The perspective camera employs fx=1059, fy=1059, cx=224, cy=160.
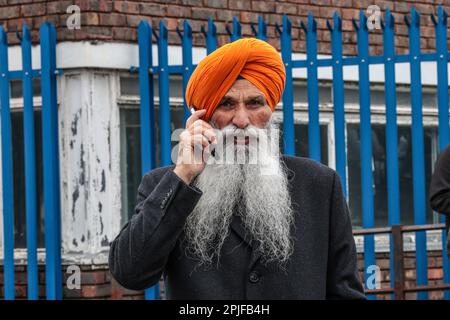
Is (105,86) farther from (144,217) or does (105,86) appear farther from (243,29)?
(144,217)

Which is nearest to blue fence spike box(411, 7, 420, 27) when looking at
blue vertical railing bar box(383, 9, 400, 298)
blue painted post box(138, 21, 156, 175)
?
blue vertical railing bar box(383, 9, 400, 298)

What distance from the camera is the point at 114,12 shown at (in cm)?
727

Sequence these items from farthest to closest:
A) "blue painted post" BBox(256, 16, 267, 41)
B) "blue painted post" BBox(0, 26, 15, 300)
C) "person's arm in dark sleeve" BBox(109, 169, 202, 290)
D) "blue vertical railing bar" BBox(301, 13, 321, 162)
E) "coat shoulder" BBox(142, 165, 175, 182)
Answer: "blue painted post" BBox(0, 26, 15, 300), "blue painted post" BBox(256, 16, 267, 41), "blue vertical railing bar" BBox(301, 13, 321, 162), "coat shoulder" BBox(142, 165, 175, 182), "person's arm in dark sleeve" BBox(109, 169, 202, 290)

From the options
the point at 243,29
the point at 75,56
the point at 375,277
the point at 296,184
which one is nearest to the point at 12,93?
the point at 75,56

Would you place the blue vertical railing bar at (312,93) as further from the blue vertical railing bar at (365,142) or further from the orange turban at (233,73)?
the orange turban at (233,73)

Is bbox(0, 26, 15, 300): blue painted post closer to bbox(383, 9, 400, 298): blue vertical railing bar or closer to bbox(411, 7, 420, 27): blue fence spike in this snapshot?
bbox(383, 9, 400, 298): blue vertical railing bar

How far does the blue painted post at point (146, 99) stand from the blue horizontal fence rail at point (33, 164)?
581mm

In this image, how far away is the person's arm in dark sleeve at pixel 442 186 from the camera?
580 centimetres

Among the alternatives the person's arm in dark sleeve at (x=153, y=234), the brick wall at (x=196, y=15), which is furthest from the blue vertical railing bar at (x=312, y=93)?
A: the person's arm in dark sleeve at (x=153, y=234)

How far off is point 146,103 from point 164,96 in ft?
0.43

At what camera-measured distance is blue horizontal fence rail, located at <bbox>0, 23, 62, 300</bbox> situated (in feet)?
22.5

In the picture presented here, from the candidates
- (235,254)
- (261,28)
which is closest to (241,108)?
(235,254)

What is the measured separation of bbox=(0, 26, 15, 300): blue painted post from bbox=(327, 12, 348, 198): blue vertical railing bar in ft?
7.07

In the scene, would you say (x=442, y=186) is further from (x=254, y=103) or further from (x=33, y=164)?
(x=254, y=103)
